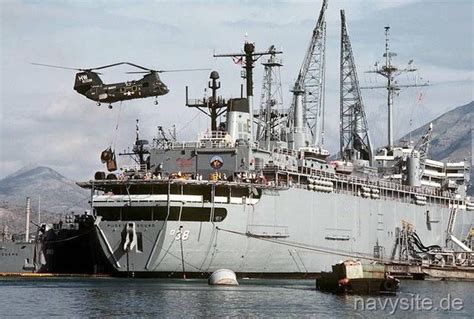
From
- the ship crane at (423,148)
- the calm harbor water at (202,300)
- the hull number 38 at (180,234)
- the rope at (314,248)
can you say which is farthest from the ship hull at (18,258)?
the ship crane at (423,148)

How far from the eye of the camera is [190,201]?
6150 centimetres

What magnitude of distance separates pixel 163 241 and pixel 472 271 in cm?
2650

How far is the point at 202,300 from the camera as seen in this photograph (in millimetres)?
49469

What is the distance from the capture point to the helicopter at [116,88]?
2394 inches

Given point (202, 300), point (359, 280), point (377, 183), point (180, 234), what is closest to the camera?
point (202, 300)

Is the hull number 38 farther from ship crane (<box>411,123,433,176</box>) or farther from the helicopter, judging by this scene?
ship crane (<box>411,123,433,176</box>)

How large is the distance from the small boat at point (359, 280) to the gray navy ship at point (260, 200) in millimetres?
8723

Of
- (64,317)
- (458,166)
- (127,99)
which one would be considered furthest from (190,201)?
(458,166)

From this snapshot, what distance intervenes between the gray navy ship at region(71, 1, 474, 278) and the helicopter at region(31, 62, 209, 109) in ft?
17.6

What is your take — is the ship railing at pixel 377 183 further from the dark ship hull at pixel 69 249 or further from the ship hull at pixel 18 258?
the ship hull at pixel 18 258

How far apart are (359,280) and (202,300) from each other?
11.3 meters

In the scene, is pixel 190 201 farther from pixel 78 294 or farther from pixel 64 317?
pixel 64 317

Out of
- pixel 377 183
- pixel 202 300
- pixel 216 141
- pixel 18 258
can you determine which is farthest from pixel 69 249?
pixel 377 183

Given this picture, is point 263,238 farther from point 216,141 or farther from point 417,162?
point 417,162
